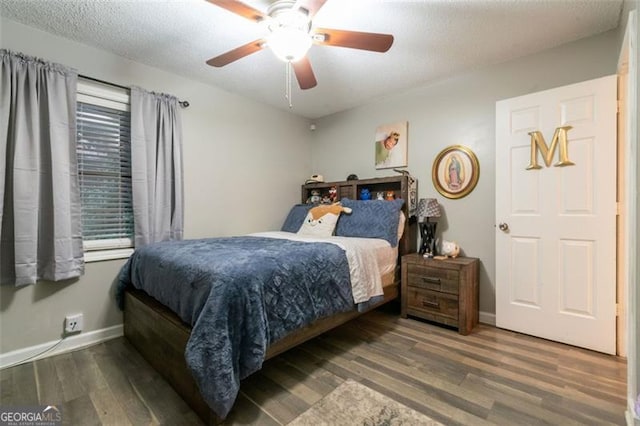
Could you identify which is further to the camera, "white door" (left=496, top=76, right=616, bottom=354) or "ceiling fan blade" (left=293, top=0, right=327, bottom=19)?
"white door" (left=496, top=76, right=616, bottom=354)

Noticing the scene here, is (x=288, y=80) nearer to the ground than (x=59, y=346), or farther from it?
farther from it

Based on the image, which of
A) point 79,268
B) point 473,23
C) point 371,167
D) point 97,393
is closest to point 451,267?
point 371,167

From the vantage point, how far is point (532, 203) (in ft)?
7.82

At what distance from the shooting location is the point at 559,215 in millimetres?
2260

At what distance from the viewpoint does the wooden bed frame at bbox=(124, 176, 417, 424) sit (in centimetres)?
152

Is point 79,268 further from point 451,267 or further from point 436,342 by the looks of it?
point 451,267

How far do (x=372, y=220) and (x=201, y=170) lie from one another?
1.92 meters

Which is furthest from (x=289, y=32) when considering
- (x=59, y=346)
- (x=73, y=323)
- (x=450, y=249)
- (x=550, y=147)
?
(x=59, y=346)

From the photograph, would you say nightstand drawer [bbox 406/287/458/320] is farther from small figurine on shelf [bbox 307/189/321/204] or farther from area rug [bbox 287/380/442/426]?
small figurine on shelf [bbox 307/189/321/204]

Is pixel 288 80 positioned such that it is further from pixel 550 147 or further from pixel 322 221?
pixel 550 147

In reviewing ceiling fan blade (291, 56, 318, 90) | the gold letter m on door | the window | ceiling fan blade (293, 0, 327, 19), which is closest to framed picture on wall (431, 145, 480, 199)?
the gold letter m on door

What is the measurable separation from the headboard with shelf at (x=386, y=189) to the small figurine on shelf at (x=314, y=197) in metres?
0.04

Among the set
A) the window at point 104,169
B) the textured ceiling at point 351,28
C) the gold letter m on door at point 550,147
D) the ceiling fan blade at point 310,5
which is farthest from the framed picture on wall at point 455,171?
the window at point 104,169

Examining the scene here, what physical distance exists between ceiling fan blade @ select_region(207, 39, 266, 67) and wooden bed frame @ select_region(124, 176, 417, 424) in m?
1.70
